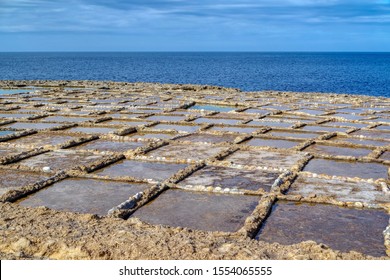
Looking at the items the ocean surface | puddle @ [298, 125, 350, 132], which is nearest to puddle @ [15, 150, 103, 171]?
puddle @ [298, 125, 350, 132]

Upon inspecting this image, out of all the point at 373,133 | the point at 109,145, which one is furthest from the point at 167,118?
the point at 373,133

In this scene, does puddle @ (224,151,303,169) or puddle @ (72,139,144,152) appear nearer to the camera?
puddle @ (224,151,303,169)

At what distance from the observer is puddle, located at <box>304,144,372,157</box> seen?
6.70 m

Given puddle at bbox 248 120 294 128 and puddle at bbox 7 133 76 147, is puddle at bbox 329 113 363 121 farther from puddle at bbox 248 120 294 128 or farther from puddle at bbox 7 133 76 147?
puddle at bbox 7 133 76 147

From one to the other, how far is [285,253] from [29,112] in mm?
9091

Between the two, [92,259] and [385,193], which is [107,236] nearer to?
[92,259]

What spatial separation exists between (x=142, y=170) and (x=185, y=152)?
3.73 feet

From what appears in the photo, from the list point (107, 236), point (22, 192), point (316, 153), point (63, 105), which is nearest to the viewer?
point (107, 236)

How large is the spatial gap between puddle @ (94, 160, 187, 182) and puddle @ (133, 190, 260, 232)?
63 centimetres

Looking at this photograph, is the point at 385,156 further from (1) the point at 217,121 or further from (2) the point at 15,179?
(2) the point at 15,179

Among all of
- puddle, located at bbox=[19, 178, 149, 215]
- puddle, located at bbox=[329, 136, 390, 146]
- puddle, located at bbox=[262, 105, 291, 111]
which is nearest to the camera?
puddle, located at bbox=[19, 178, 149, 215]

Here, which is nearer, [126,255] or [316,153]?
[126,255]

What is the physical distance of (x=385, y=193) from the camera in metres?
4.71

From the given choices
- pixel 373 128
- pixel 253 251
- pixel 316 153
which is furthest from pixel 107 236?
pixel 373 128
